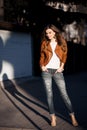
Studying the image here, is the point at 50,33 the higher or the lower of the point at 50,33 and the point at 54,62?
the higher

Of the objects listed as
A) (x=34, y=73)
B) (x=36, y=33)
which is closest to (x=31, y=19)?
(x=36, y=33)

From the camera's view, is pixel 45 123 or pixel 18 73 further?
pixel 18 73

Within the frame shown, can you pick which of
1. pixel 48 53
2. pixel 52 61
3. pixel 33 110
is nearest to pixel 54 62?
pixel 52 61

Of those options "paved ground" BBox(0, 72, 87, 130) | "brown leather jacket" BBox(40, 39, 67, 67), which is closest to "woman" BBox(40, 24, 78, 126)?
"brown leather jacket" BBox(40, 39, 67, 67)

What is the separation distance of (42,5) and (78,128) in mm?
17000

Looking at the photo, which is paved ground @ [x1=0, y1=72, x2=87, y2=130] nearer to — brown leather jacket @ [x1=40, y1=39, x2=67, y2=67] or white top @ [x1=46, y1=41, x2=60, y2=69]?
white top @ [x1=46, y1=41, x2=60, y2=69]

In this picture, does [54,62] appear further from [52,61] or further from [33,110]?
[33,110]

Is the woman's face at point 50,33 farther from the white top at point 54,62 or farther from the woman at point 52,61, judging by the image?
the white top at point 54,62

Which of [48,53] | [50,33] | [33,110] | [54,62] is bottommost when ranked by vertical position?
[33,110]

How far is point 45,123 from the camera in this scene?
875cm

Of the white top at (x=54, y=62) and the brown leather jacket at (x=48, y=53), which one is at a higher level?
the brown leather jacket at (x=48, y=53)

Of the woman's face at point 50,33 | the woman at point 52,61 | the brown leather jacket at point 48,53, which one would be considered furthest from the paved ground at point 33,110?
the woman's face at point 50,33

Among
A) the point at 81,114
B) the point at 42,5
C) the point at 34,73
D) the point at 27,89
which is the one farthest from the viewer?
the point at 42,5

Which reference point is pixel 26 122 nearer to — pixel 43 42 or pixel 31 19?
pixel 43 42
